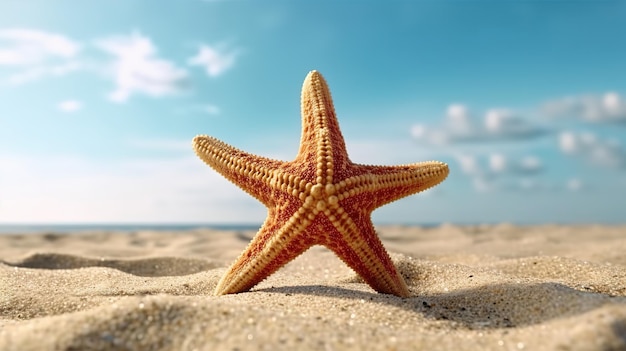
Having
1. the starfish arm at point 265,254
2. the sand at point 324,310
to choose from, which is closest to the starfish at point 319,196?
the starfish arm at point 265,254

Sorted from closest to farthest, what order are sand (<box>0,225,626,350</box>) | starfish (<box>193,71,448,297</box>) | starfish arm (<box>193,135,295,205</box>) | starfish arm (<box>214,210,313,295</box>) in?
sand (<box>0,225,626,350</box>)
starfish (<box>193,71,448,297</box>)
starfish arm (<box>214,210,313,295</box>)
starfish arm (<box>193,135,295,205</box>)

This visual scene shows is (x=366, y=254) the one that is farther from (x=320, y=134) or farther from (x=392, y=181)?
(x=320, y=134)

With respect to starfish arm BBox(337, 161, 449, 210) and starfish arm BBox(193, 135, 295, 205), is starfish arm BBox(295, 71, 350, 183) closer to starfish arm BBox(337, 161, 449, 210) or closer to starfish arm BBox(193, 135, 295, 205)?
starfish arm BBox(337, 161, 449, 210)

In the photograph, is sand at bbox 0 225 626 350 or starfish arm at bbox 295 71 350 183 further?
starfish arm at bbox 295 71 350 183

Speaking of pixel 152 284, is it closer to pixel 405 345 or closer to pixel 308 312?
pixel 308 312

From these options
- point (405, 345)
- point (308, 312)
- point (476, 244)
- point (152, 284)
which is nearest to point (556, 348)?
point (405, 345)

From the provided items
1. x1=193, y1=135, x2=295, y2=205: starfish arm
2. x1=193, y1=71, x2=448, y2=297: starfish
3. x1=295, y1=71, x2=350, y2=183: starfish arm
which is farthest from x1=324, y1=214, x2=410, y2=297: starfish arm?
x1=193, y1=135, x2=295, y2=205: starfish arm

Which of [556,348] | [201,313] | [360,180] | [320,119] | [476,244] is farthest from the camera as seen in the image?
[476,244]
